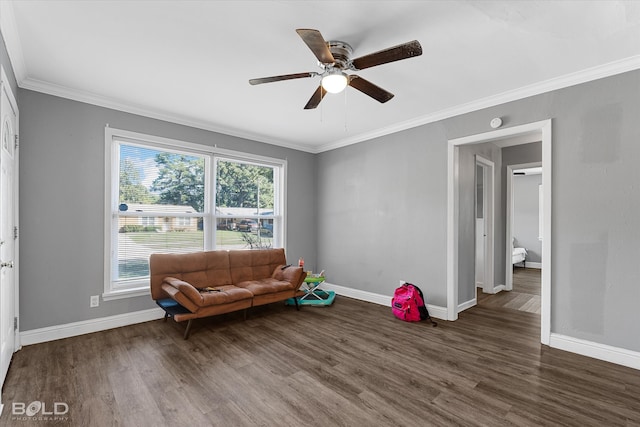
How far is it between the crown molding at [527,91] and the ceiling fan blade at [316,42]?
2.36 meters

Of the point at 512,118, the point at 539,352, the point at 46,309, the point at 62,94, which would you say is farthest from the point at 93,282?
the point at 512,118

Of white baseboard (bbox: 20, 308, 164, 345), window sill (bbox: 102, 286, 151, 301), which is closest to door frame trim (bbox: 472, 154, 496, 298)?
white baseboard (bbox: 20, 308, 164, 345)

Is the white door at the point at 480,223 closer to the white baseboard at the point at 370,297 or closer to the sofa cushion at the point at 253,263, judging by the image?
the white baseboard at the point at 370,297

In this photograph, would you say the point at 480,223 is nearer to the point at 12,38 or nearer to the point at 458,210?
the point at 458,210

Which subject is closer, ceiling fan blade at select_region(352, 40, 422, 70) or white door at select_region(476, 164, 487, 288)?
ceiling fan blade at select_region(352, 40, 422, 70)

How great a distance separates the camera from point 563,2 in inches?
76.9

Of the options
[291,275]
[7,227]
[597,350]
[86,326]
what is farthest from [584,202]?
[86,326]

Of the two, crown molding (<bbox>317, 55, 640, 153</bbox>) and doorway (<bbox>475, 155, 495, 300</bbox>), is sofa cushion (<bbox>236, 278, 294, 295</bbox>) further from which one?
doorway (<bbox>475, 155, 495, 300</bbox>)

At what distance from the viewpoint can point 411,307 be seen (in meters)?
3.83

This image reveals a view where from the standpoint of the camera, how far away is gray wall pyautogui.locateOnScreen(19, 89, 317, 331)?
307 cm

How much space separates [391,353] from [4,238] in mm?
3492

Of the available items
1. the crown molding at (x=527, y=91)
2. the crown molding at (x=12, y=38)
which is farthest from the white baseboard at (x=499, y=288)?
the crown molding at (x=12, y=38)

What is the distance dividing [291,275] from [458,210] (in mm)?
2436

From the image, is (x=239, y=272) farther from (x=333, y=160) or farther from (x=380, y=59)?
(x=380, y=59)
